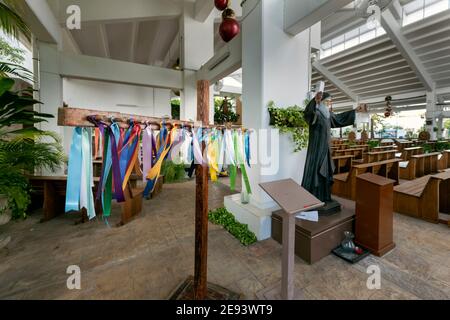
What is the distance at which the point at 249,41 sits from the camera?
287 centimetres

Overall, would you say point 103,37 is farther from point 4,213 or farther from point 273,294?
point 273,294

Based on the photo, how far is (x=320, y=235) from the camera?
2.15 meters

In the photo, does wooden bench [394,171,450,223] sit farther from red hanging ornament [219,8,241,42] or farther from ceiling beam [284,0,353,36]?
red hanging ornament [219,8,241,42]

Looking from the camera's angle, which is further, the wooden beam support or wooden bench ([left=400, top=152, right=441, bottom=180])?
wooden bench ([left=400, top=152, right=441, bottom=180])

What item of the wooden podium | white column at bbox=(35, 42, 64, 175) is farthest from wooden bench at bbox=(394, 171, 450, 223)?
white column at bbox=(35, 42, 64, 175)

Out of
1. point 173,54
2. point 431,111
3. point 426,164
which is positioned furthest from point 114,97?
point 431,111

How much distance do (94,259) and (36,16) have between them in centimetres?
395

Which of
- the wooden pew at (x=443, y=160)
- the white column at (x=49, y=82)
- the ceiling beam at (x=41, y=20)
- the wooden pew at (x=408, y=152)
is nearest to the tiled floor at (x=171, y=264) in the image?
the white column at (x=49, y=82)

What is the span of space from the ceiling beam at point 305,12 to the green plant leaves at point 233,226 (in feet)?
9.23

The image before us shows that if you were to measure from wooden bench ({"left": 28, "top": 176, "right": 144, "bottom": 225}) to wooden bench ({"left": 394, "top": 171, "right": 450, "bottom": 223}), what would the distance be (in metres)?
4.39

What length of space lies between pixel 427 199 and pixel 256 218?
260 cm

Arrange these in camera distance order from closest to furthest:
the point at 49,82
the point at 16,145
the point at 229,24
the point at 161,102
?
the point at 229,24, the point at 16,145, the point at 49,82, the point at 161,102

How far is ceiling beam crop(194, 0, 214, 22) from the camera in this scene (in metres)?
5.17

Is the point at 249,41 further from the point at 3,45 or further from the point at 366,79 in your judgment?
the point at 366,79
